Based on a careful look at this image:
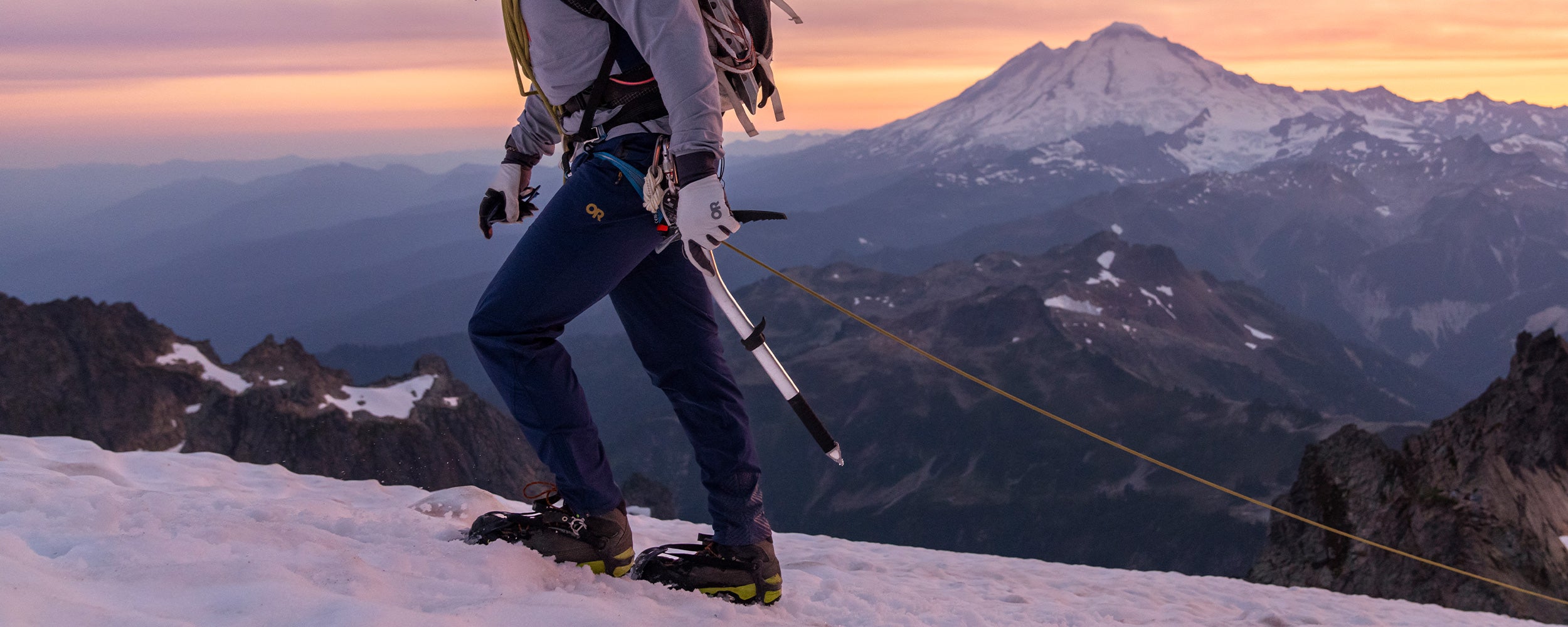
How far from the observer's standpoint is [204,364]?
106m

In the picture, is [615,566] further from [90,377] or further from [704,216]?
[90,377]

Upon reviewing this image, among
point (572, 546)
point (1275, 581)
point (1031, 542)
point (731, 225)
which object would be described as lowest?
point (1031, 542)

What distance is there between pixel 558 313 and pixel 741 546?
1.52 m

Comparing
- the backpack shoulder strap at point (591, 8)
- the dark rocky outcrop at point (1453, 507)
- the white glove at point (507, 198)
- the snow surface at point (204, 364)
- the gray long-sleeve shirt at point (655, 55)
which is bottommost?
the dark rocky outcrop at point (1453, 507)

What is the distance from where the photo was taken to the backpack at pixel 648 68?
13.0 feet

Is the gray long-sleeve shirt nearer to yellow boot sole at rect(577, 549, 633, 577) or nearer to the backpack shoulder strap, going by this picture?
the backpack shoulder strap

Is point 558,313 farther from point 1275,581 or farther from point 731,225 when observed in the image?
point 1275,581

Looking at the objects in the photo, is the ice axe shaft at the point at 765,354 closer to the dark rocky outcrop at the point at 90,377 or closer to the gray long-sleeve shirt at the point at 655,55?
the gray long-sleeve shirt at the point at 655,55

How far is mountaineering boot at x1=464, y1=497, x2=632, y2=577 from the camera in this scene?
4.43 metres

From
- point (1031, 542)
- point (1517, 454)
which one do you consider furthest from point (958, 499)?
point (1517, 454)

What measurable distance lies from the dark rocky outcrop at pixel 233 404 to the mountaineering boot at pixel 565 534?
93.8 metres

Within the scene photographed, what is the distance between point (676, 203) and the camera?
383 cm

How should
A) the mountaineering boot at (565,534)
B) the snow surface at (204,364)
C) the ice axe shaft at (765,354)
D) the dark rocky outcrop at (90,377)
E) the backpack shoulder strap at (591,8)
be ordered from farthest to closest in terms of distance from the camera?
the snow surface at (204,364)
the dark rocky outcrop at (90,377)
the mountaineering boot at (565,534)
the ice axe shaft at (765,354)
the backpack shoulder strap at (591,8)

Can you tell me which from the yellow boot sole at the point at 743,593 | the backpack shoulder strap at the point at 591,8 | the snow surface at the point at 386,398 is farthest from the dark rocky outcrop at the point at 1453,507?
the snow surface at the point at 386,398
